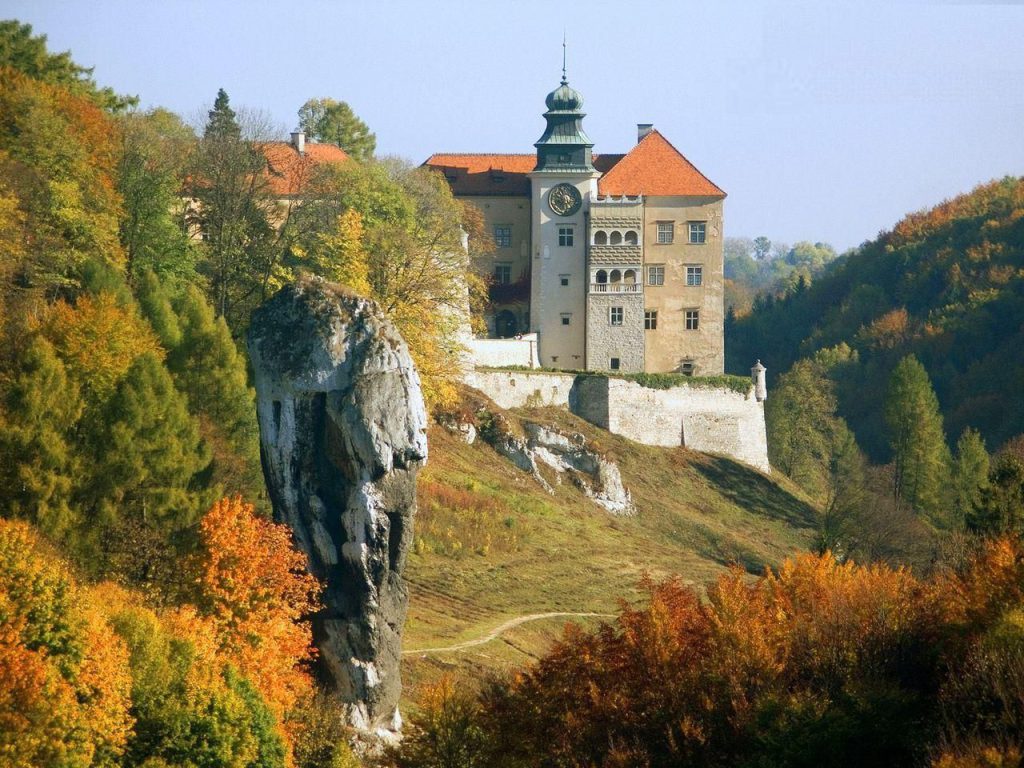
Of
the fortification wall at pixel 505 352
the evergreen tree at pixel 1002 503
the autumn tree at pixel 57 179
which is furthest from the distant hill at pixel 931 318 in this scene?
the autumn tree at pixel 57 179

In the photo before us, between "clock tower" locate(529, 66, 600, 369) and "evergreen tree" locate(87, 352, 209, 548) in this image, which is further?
"clock tower" locate(529, 66, 600, 369)

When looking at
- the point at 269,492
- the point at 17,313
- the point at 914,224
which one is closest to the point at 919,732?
the point at 269,492

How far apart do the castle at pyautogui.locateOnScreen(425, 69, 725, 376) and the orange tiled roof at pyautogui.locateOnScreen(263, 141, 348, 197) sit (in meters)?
6.00

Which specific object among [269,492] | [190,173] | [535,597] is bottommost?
[535,597]

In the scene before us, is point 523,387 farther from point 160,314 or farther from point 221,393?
point 221,393

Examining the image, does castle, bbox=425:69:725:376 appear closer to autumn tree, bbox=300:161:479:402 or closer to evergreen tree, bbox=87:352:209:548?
autumn tree, bbox=300:161:479:402

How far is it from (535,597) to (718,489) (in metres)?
20.5

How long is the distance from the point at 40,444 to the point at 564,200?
36001 mm

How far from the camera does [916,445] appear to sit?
257ft

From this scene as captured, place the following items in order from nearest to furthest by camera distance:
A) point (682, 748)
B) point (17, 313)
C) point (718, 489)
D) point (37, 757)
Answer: point (37, 757)
point (682, 748)
point (17, 313)
point (718, 489)

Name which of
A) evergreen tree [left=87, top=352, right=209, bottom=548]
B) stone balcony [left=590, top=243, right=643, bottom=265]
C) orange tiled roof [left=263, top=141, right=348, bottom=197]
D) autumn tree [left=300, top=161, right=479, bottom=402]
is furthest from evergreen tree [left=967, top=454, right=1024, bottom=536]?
orange tiled roof [left=263, top=141, right=348, bottom=197]

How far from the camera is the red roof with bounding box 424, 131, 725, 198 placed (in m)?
73.6

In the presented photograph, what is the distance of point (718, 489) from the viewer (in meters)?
69.9

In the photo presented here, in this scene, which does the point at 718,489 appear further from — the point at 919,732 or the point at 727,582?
the point at 919,732
